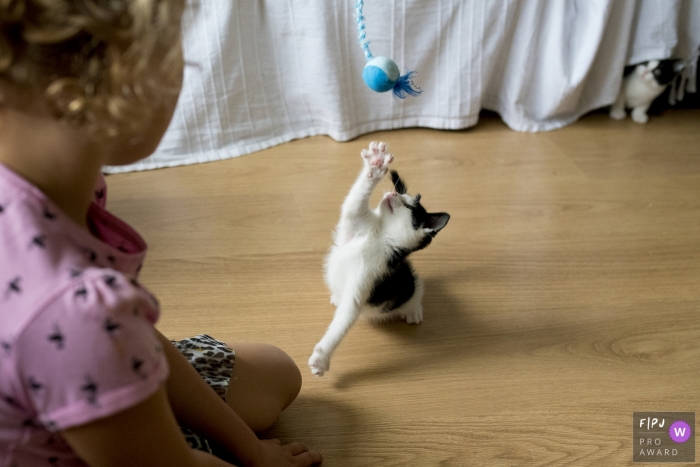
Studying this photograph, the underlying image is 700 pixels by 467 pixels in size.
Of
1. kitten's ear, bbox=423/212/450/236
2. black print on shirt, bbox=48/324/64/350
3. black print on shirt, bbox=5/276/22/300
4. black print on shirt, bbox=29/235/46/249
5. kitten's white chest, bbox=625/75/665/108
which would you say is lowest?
kitten's white chest, bbox=625/75/665/108

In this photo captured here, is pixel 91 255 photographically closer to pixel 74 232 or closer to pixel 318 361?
pixel 74 232

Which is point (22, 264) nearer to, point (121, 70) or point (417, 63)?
point (121, 70)

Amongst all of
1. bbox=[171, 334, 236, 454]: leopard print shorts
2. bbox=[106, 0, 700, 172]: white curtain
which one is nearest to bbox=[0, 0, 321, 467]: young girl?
bbox=[171, 334, 236, 454]: leopard print shorts

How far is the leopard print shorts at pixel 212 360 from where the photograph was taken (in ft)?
2.31

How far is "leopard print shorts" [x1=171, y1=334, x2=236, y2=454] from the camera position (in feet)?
2.31

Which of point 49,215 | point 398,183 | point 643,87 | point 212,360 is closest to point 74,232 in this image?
point 49,215

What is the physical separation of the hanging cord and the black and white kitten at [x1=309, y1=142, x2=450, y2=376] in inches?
42.6

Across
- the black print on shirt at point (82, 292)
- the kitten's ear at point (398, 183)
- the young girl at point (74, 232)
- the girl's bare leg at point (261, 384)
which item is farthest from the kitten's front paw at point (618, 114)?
the black print on shirt at point (82, 292)

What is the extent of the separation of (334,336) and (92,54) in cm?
57

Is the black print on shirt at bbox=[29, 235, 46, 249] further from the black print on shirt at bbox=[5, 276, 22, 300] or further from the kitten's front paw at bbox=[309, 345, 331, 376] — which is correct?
the kitten's front paw at bbox=[309, 345, 331, 376]

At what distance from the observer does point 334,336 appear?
34.0 inches

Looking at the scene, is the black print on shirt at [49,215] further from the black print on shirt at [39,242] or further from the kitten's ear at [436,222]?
the kitten's ear at [436,222]

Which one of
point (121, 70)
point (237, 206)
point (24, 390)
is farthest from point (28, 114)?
point (237, 206)

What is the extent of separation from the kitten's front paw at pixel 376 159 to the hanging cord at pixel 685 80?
43.6 inches
